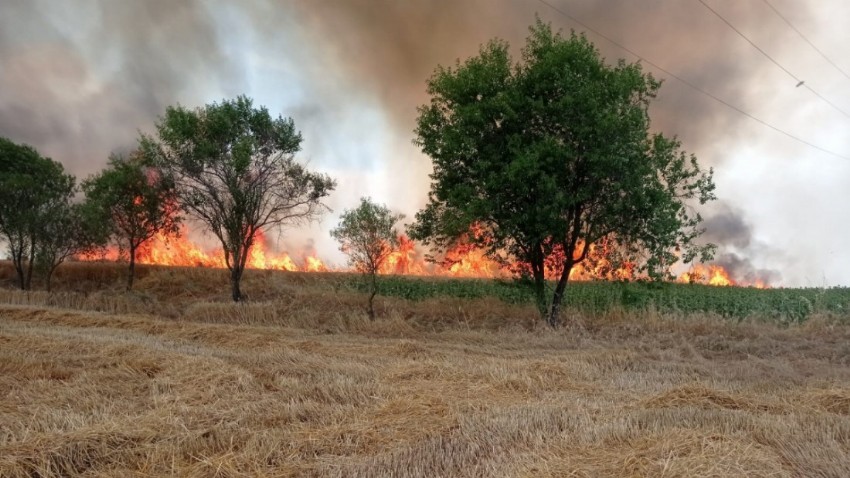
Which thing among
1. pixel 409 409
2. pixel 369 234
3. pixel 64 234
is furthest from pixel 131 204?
pixel 409 409

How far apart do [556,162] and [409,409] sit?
12.3 m

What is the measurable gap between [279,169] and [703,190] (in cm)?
1993

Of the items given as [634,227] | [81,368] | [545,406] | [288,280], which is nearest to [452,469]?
[545,406]

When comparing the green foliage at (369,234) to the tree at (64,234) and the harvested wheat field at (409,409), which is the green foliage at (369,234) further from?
the tree at (64,234)

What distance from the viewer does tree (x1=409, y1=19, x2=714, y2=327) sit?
1730 centimetres

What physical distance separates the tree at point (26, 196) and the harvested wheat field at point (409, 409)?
24.9 metres

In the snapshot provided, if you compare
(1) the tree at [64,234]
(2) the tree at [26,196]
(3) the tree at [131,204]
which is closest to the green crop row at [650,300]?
(3) the tree at [131,204]

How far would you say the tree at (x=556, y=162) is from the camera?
17297 millimetres

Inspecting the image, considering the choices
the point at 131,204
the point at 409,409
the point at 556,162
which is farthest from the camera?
the point at 131,204

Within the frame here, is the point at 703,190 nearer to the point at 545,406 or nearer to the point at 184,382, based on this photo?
the point at 545,406

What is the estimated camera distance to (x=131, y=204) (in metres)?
33.7

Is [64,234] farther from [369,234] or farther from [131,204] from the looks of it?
[369,234]

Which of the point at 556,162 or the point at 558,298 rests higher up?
the point at 556,162

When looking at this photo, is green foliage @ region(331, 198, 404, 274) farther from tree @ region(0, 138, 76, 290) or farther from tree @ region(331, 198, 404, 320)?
tree @ region(0, 138, 76, 290)
